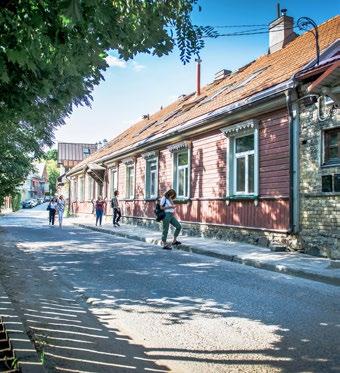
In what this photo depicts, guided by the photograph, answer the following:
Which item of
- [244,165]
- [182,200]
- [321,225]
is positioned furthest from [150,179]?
[321,225]

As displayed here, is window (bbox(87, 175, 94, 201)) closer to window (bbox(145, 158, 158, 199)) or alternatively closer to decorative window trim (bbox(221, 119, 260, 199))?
window (bbox(145, 158, 158, 199))

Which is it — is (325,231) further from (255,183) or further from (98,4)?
(98,4)

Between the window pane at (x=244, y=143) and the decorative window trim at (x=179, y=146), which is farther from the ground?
the decorative window trim at (x=179, y=146)

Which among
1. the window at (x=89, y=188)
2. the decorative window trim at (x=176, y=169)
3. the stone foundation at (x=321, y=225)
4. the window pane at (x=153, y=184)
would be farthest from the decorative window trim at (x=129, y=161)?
the stone foundation at (x=321, y=225)

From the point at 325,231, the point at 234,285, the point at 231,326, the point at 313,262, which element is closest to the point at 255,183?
the point at 325,231

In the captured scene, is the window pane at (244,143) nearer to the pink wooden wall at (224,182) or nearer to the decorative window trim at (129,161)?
the pink wooden wall at (224,182)

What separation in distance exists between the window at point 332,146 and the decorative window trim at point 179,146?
723cm

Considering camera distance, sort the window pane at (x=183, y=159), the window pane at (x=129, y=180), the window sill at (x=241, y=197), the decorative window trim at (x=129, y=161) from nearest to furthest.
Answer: the window sill at (x=241, y=197) < the window pane at (x=183, y=159) < the decorative window trim at (x=129, y=161) < the window pane at (x=129, y=180)

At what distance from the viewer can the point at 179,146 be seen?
58.8 feet

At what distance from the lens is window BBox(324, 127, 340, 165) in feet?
34.2

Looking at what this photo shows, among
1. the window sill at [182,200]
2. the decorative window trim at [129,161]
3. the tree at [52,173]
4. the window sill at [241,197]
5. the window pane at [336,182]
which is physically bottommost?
the window sill at [182,200]

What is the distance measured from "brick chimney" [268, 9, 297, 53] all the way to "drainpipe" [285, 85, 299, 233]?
834 centimetres

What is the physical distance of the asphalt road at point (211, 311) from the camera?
420 cm

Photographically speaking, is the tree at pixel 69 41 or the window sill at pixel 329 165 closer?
the tree at pixel 69 41
